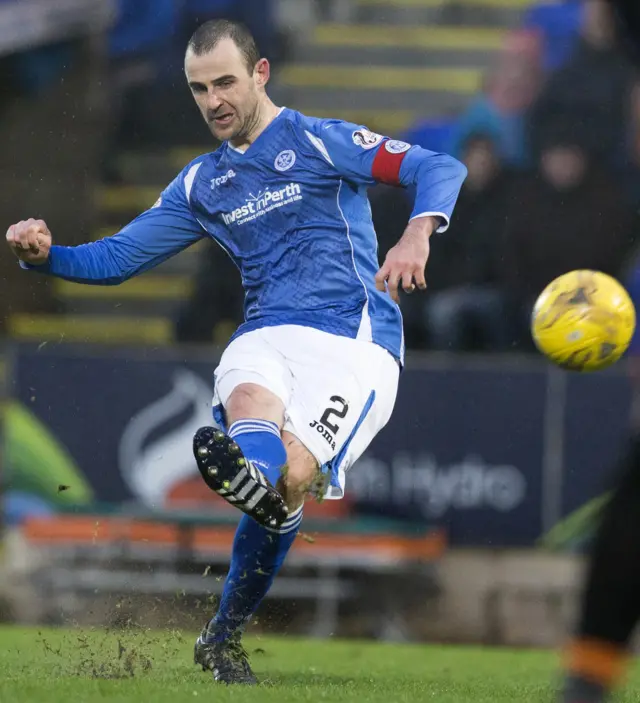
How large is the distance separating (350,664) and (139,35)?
848 cm

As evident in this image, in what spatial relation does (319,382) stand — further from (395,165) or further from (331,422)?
(395,165)

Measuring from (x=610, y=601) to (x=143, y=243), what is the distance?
3.36 metres

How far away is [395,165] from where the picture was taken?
5965 millimetres

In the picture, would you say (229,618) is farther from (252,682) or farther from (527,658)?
(527,658)

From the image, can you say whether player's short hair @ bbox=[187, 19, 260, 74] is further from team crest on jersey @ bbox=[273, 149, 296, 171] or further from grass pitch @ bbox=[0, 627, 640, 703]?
grass pitch @ bbox=[0, 627, 640, 703]

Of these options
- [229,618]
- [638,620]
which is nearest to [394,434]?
[229,618]

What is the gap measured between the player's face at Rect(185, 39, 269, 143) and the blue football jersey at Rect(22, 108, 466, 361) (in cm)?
18

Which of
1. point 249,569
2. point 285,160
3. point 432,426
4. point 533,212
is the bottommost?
point 432,426

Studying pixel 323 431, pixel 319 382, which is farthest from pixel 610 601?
pixel 319 382

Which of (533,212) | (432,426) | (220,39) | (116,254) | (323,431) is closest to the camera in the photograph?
(323,431)

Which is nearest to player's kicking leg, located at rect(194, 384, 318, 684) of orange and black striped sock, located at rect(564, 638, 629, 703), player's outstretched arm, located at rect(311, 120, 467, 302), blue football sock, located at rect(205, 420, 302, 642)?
blue football sock, located at rect(205, 420, 302, 642)

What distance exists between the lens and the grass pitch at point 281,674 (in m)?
5.21

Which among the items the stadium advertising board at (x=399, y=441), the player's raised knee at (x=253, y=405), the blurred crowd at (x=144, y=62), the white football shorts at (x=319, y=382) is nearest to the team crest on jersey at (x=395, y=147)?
the white football shorts at (x=319, y=382)

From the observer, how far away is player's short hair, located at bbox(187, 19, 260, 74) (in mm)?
6129
